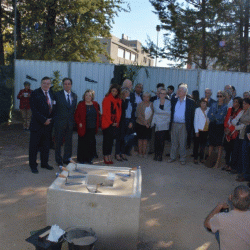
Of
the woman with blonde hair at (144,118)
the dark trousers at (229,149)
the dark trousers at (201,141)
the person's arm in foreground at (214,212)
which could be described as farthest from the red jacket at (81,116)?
the person's arm in foreground at (214,212)

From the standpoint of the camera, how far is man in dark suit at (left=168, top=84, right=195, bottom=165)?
7.55 m

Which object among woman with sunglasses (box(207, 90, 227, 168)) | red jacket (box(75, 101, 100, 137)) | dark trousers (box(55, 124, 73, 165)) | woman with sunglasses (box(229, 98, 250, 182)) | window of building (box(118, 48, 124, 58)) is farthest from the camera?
window of building (box(118, 48, 124, 58))

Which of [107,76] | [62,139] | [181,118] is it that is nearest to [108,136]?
[62,139]

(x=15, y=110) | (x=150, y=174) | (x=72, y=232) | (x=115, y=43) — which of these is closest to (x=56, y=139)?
(x=150, y=174)

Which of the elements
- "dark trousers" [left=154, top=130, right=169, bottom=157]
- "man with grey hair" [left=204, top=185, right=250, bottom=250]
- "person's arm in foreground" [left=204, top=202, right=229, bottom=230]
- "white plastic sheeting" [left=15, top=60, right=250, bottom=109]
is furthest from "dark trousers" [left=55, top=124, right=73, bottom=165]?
"white plastic sheeting" [left=15, top=60, right=250, bottom=109]

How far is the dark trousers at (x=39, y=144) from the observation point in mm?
6324

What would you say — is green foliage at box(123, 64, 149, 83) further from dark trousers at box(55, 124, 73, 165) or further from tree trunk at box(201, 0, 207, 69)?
tree trunk at box(201, 0, 207, 69)

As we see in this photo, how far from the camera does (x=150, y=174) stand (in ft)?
22.0

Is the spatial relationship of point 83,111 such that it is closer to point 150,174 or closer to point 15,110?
point 150,174

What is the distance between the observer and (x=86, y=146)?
23.4 feet

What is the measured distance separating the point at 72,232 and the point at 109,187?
2.53 feet

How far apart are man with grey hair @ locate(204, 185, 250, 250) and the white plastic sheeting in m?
8.79

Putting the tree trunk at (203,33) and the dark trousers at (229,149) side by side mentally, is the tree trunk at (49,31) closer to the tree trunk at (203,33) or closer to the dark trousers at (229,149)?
the tree trunk at (203,33)

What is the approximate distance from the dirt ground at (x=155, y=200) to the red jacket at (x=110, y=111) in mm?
1072
